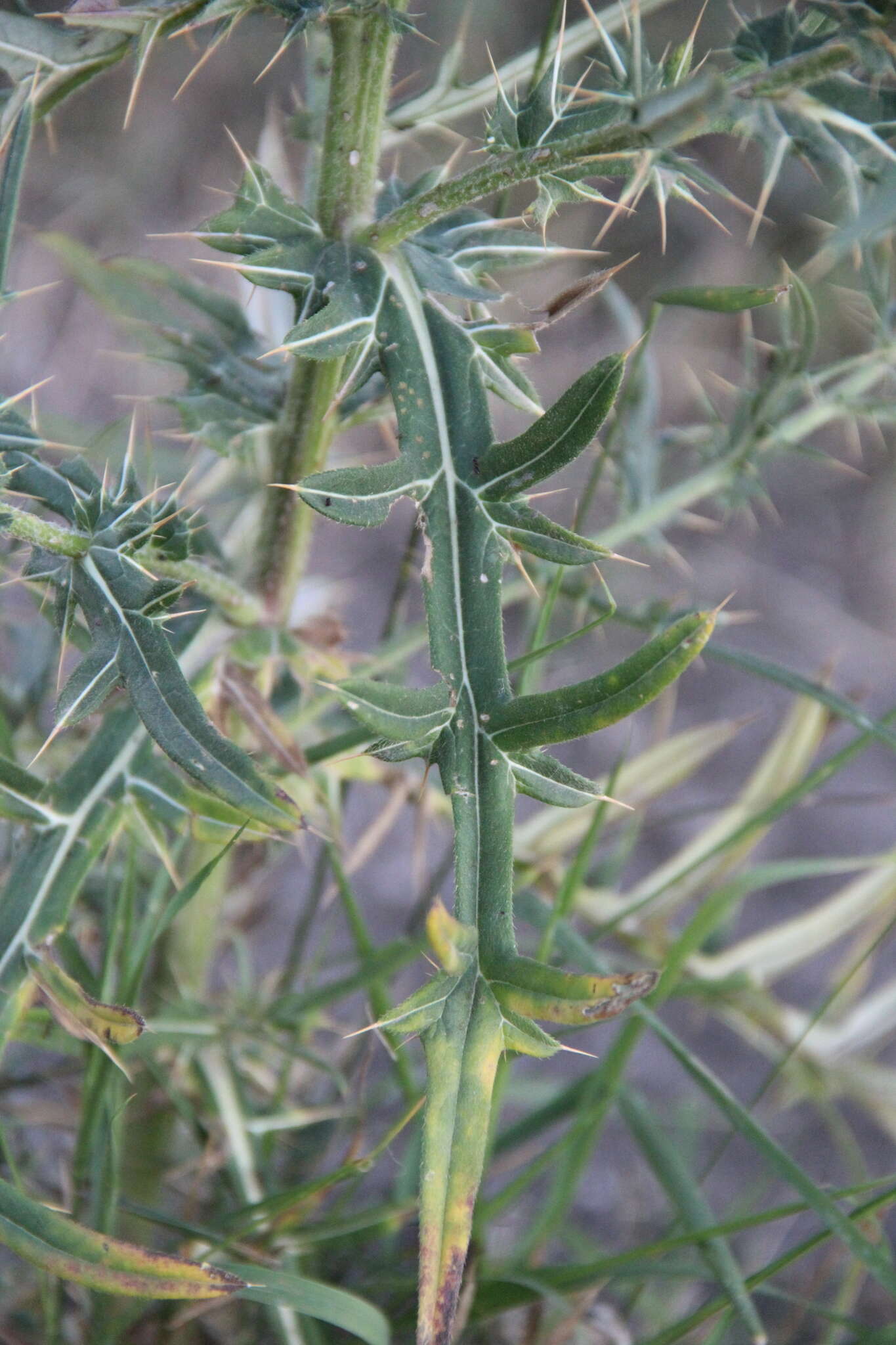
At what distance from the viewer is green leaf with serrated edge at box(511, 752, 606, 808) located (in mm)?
669

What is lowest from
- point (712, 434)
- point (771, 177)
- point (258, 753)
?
point (258, 753)

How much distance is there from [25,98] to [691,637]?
64 cm

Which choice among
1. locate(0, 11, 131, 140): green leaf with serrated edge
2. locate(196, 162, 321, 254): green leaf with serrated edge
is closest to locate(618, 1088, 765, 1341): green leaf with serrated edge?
locate(196, 162, 321, 254): green leaf with serrated edge

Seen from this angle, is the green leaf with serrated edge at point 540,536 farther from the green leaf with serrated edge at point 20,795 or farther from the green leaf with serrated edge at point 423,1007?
the green leaf with serrated edge at point 20,795

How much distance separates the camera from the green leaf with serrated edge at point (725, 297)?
0.72m

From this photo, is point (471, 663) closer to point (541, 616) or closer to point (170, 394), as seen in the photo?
point (541, 616)

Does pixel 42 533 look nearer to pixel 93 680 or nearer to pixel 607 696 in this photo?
pixel 93 680

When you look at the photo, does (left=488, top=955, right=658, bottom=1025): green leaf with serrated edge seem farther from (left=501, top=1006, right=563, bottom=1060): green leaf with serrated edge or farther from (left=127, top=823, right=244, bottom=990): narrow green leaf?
(left=127, top=823, right=244, bottom=990): narrow green leaf

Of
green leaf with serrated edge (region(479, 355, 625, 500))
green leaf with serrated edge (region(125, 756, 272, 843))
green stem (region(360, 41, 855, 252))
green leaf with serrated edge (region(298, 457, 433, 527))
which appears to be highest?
green stem (region(360, 41, 855, 252))

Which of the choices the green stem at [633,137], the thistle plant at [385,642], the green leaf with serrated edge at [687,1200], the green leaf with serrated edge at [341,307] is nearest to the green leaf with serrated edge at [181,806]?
the thistle plant at [385,642]

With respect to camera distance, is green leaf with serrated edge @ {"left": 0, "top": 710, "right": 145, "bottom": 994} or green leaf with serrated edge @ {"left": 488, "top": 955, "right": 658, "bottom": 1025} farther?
green leaf with serrated edge @ {"left": 0, "top": 710, "right": 145, "bottom": 994}

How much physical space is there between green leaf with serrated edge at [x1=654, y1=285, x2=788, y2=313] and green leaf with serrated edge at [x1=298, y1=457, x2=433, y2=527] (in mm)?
273

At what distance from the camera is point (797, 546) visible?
8.39ft

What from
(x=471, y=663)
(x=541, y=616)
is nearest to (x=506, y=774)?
(x=471, y=663)
